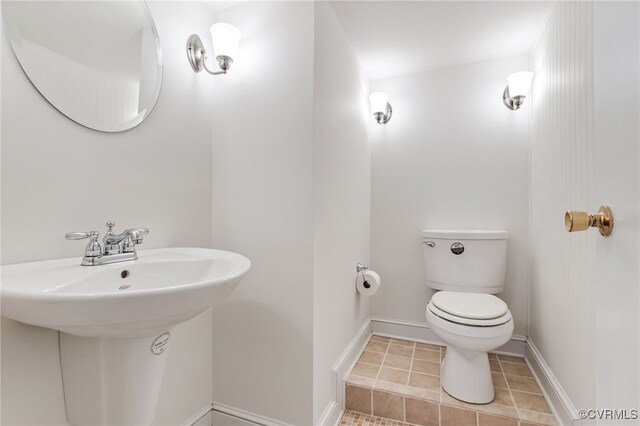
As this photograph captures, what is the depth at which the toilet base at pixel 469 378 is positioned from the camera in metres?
1.33

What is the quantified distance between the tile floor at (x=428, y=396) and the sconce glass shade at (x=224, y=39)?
1669 mm

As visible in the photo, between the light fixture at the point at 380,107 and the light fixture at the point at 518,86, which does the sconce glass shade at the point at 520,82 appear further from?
the light fixture at the point at 380,107

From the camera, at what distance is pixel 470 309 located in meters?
1.37

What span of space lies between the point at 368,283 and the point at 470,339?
2.09ft

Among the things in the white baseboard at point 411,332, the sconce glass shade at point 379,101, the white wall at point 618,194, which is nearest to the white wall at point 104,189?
the sconce glass shade at point 379,101

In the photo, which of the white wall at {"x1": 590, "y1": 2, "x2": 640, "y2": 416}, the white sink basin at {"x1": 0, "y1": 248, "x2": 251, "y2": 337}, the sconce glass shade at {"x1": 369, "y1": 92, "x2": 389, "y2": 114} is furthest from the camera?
the sconce glass shade at {"x1": 369, "y1": 92, "x2": 389, "y2": 114}

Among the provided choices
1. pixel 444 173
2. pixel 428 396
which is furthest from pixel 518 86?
pixel 428 396

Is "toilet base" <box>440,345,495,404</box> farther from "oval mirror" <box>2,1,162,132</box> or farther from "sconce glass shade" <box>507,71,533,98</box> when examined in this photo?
"oval mirror" <box>2,1,162,132</box>

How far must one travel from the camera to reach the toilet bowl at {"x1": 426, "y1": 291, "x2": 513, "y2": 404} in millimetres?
1284

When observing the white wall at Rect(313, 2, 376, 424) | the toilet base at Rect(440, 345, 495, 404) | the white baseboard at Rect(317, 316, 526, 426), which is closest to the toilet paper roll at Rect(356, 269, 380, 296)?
the white wall at Rect(313, 2, 376, 424)

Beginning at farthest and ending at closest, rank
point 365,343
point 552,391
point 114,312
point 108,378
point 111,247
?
point 365,343, point 552,391, point 111,247, point 108,378, point 114,312

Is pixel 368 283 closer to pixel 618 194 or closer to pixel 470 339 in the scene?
pixel 470 339

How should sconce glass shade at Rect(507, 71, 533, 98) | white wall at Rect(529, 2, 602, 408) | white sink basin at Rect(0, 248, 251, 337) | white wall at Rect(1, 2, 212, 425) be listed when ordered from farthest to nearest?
Answer: sconce glass shade at Rect(507, 71, 533, 98) < white wall at Rect(529, 2, 602, 408) < white wall at Rect(1, 2, 212, 425) < white sink basin at Rect(0, 248, 251, 337)

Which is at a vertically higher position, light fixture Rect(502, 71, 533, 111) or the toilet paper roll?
light fixture Rect(502, 71, 533, 111)
